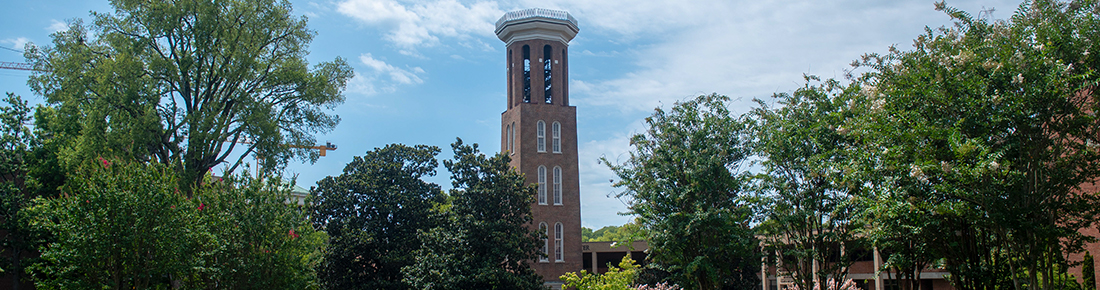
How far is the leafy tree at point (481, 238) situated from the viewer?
23234mm

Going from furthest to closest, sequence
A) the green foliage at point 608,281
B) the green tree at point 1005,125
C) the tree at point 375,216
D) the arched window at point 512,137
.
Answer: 1. the arched window at point 512,137
2. the tree at point 375,216
3. the green foliage at point 608,281
4. the green tree at point 1005,125

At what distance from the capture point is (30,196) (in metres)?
26.4

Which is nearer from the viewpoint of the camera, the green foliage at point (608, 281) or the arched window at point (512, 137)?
the green foliage at point (608, 281)

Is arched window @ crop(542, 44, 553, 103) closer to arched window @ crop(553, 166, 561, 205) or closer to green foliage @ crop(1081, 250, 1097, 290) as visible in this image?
arched window @ crop(553, 166, 561, 205)

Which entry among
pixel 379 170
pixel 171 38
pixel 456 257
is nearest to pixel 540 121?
pixel 379 170

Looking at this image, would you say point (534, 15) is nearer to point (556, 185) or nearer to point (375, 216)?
point (556, 185)

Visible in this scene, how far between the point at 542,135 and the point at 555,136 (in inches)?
28.7

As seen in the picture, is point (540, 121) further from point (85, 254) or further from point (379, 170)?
point (85, 254)

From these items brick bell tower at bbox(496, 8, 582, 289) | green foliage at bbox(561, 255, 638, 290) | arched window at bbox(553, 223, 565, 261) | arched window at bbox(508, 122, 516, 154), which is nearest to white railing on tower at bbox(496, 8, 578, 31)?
brick bell tower at bbox(496, 8, 582, 289)

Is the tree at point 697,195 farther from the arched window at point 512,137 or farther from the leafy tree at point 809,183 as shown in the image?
the arched window at point 512,137

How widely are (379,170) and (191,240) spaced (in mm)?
9200


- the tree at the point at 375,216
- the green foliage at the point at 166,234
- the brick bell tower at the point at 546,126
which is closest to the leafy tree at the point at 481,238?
the tree at the point at 375,216

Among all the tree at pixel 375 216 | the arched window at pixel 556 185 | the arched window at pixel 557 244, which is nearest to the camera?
the tree at pixel 375 216

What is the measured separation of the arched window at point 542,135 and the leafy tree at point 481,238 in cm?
1107
